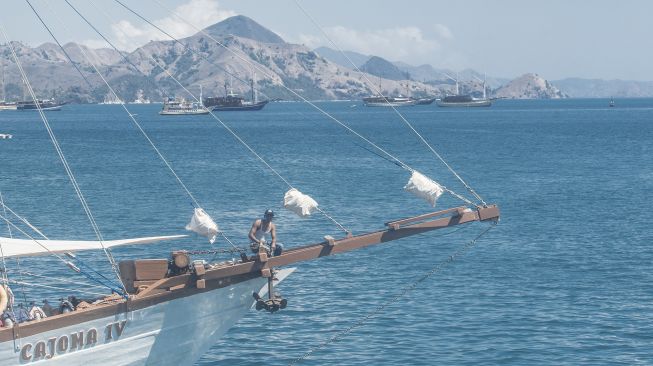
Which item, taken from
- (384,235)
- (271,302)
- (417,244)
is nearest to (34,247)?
(271,302)

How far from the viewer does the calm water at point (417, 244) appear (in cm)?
3080

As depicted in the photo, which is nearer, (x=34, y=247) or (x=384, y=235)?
(x=34, y=247)

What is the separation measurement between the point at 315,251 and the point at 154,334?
384 centimetres

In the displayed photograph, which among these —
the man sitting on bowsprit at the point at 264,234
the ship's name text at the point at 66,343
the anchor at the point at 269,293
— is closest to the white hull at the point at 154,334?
the ship's name text at the point at 66,343

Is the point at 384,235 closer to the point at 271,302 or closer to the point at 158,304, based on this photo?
the point at 271,302

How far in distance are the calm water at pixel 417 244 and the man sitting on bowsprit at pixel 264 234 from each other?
5.37 m

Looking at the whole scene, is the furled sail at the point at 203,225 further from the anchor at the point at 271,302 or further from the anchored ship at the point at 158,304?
the anchor at the point at 271,302

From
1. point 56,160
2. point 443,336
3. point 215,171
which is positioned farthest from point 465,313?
point 56,160

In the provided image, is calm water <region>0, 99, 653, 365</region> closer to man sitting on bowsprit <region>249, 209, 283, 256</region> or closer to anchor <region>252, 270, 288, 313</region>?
anchor <region>252, 270, 288, 313</region>

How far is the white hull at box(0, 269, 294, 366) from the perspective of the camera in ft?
71.6

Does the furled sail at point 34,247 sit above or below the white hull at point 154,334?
above

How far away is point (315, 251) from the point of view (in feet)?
79.9

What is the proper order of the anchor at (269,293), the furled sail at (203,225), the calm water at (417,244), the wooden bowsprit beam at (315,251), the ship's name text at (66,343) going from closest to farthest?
the ship's name text at (66,343) → the wooden bowsprit beam at (315,251) → the anchor at (269,293) → the furled sail at (203,225) → the calm water at (417,244)

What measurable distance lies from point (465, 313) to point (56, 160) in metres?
73.7
